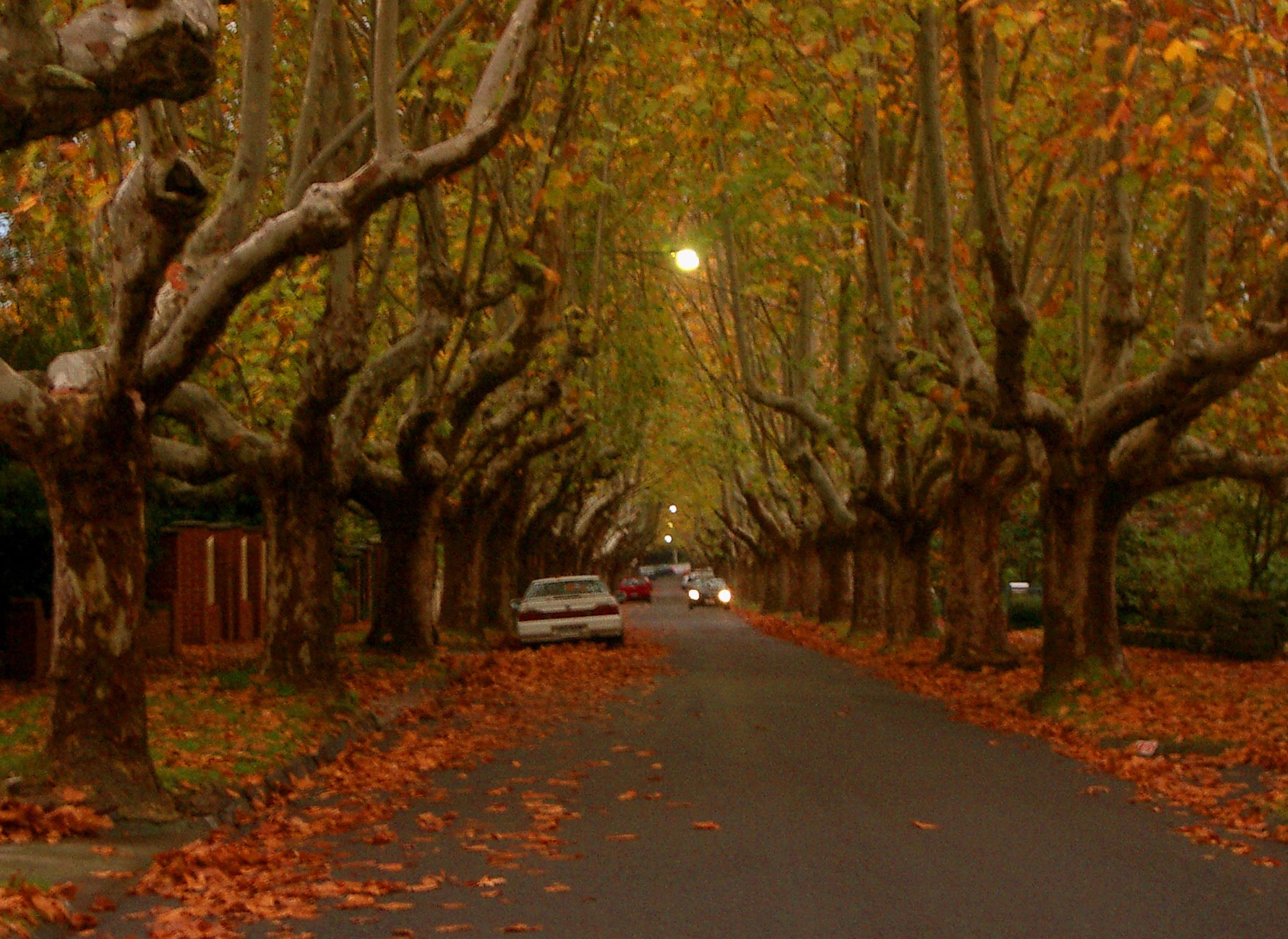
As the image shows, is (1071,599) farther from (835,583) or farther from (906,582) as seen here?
(835,583)

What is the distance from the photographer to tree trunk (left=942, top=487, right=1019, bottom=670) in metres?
24.5

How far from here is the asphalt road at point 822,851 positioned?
24.5 feet

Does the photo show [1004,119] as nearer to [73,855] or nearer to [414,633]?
[414,633]

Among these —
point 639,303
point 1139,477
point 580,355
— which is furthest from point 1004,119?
point 639,303

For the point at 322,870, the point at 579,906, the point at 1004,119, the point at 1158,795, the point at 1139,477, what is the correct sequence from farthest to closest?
the point at 1004,119, the point at 1139,477, the point at 1158,795, the point at 322,870, the point at 579,906

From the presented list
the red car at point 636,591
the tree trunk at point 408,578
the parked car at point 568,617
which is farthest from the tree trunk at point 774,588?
the tree trunk at point 408,578

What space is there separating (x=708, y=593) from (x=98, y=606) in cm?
6860

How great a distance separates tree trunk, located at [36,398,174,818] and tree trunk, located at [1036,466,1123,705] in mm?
10744

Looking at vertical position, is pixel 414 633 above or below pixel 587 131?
below

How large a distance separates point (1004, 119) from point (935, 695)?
7.47 meters

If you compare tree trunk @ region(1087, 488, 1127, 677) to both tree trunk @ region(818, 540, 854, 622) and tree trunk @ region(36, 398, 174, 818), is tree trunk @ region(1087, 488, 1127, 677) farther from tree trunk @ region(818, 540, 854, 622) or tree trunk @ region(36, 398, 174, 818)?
tree trunk @ region(818, 540, 854, 622)

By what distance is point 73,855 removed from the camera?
898 cm

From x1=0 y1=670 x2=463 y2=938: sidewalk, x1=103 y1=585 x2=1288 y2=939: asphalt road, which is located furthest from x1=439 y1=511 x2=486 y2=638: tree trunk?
x1=0 y1=670 x2=463 y2=938: sidewalk

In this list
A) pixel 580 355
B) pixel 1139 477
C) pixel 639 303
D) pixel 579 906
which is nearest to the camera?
pixel 579 906
